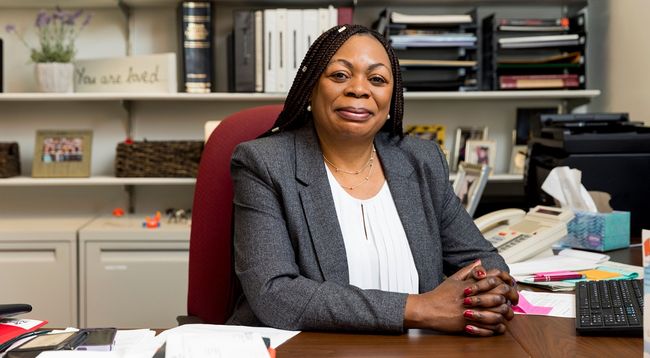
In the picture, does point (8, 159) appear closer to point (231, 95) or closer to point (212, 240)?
point (231, 95)

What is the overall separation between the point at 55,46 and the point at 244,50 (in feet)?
2.70

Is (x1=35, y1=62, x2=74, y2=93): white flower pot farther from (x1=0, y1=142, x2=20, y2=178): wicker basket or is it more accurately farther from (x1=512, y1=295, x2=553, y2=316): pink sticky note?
(x1=512, y1=295, x2=553, y2=316): pink sticky note

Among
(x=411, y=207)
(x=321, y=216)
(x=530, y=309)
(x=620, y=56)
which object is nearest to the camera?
(x=530, y=309)

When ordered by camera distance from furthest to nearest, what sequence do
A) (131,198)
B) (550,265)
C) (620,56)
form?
(131,198)
(620,56)
(550,265)

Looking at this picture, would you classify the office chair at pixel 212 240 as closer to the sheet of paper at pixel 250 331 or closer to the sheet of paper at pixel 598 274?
the sheet of paper at pixel 250 331

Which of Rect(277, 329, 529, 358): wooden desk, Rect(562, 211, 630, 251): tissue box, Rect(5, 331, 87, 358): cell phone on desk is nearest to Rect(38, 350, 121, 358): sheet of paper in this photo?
Rect(5, 331, 87, 358): cell phone on desk

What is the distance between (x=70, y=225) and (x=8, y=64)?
813mm

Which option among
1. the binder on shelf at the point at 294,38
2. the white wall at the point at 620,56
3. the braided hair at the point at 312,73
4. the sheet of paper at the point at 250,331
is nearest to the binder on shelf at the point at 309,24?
the binder on shelf at the point at 294,38

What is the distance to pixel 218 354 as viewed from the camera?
1074mm

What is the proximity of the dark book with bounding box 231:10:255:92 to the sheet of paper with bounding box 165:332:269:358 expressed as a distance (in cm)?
195

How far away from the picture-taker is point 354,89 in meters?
1.62

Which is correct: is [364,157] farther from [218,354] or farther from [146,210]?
[146,210]

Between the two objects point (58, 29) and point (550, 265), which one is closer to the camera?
point (550, 265)

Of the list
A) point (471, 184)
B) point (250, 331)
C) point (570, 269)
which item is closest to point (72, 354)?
point (250, 331)
